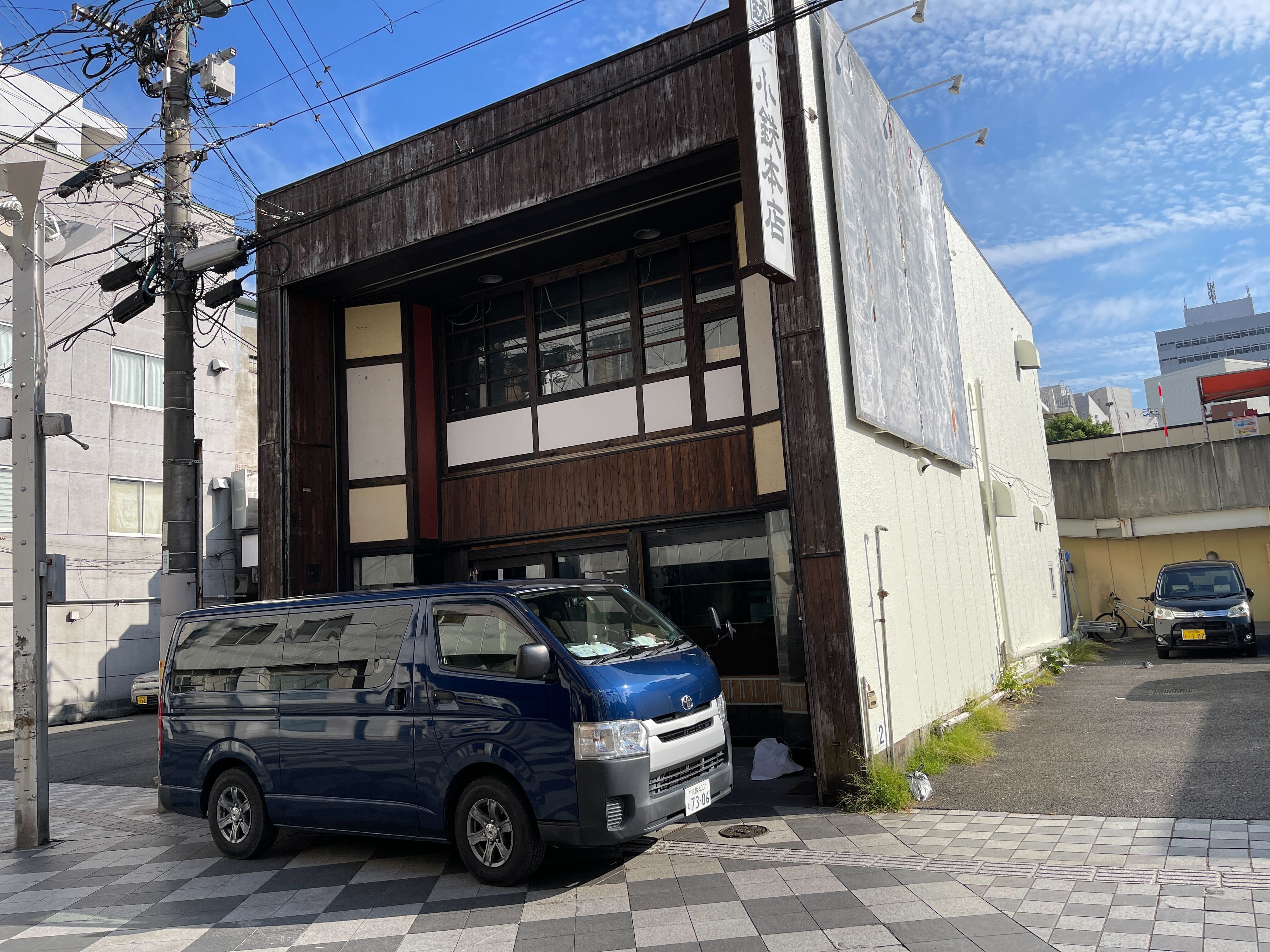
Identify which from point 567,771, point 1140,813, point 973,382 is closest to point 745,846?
point 567,771

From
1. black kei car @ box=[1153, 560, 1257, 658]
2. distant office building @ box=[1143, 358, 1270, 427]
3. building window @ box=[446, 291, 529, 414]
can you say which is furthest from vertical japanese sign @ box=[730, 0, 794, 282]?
distant office building @ box=[1143, 358, 1270, 427]

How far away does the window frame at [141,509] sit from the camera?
20.7 meters

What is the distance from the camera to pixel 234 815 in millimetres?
7113

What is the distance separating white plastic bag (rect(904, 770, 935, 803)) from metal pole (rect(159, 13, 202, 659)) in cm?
688

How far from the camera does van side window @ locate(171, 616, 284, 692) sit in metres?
7.10

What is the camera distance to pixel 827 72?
27.6ft

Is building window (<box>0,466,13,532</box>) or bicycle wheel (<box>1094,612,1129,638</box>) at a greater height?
building window (<box>0,466,13,532</box>)

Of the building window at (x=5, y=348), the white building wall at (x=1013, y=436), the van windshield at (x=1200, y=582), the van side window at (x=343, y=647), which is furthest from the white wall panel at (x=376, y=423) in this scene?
the van windshield at (x=1200, y=582)

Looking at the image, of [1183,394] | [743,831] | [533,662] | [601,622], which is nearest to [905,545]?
Answer: [743,831]

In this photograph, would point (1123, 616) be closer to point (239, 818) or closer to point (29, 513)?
point (239, 818)

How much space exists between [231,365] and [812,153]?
68.0 feet

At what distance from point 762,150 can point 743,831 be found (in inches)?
209

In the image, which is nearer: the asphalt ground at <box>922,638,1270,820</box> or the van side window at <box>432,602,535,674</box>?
the van side window at <box>432,602,535,674</box>

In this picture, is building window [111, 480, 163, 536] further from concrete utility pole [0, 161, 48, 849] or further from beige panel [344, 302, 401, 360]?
concrete utility pole [0, 161, 48, 849]
